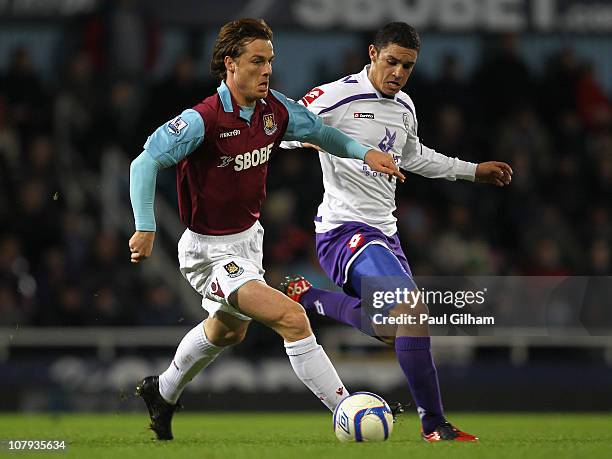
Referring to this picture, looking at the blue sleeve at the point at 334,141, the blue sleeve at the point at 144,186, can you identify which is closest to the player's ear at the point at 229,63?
the blue sleeve at the point at 334,141

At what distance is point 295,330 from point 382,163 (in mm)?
966

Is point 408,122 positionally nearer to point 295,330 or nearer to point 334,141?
point 334,141

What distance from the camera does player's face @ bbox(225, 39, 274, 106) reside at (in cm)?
645

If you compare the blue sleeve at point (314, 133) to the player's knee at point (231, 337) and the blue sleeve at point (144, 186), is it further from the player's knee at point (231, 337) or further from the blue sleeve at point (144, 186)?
the player's knee at point (231, 337)

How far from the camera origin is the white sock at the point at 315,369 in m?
6.29

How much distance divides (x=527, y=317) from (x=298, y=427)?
340cm

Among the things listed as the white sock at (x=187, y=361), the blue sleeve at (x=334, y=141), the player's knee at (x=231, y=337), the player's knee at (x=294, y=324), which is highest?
the blue sleeve at (x=334, y=141)

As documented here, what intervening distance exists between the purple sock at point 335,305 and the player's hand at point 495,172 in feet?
3.55

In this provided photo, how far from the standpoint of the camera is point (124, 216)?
13227 mm

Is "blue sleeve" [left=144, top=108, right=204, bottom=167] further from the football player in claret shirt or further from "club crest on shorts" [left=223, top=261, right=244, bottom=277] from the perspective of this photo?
"club crest on shorts" [left=223, top=261, right=244, bottom=277]

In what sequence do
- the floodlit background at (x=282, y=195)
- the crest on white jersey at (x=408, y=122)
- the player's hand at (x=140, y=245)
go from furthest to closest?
1. the floodlit background at (x=282, y=195)
2. the crest on white jersey at (x=408, y=122)
3. the player's hand at (x=140, y=245)

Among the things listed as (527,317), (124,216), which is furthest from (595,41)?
(124,216)

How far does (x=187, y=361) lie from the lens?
22.6 feet

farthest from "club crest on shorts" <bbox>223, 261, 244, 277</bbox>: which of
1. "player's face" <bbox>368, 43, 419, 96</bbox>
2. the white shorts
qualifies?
"player's face" <bbox>368, 43, 419, 96</bbox>
